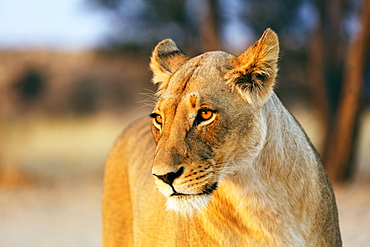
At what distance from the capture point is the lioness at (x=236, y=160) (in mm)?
2869

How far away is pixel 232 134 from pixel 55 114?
65.8ft

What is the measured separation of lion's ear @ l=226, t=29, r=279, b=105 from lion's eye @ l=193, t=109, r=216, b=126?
22cm

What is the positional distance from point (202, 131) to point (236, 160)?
260 mm

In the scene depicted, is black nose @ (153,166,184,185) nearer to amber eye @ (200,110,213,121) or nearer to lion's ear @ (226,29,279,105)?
amber eye @ (200,110,213,121)

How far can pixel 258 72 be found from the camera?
10.1ft

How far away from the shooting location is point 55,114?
73.6ft

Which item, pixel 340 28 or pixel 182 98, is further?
pixel 340 28

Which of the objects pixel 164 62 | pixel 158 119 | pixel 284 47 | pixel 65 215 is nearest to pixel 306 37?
pixel 284 47

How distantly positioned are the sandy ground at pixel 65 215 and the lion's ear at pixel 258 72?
3.86 meters

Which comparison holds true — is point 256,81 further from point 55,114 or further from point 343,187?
point 55,114

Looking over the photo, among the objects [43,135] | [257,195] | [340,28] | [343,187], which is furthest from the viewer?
[43,135]

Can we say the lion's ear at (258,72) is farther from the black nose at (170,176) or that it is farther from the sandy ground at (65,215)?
the sandy ground at (65,215)

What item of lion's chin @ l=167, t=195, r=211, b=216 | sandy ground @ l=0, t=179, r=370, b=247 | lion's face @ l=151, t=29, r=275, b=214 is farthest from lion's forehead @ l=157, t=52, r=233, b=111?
sandy ground @ l=0, t=179, r=370, b=247

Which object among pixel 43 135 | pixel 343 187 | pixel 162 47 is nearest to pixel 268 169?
pixel 162 47
